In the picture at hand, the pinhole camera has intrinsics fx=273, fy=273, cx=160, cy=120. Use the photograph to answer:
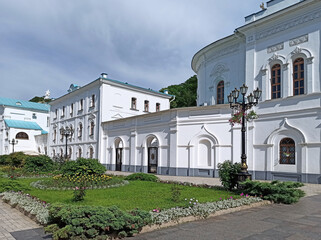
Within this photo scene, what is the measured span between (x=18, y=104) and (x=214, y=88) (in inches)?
1668

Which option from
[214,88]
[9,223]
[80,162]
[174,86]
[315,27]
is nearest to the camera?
[9,223]

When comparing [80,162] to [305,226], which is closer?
[305,226]

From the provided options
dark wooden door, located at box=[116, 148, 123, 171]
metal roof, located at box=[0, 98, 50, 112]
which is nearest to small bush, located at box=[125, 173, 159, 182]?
dark wooden door, located at box=[116, 148, 123, 171]

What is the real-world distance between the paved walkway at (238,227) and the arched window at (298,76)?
391 inches

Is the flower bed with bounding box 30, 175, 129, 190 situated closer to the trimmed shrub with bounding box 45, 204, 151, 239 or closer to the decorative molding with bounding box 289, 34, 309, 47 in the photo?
the trimmed shrub with bounding box 45, 204, 151, 239

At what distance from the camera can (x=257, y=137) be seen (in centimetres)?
1777

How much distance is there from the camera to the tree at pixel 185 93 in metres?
44.4

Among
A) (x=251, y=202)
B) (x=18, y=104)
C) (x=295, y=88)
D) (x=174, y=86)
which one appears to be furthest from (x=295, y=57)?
(x=18, y=104)

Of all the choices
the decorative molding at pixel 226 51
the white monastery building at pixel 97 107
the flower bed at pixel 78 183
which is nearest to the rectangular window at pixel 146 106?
the white monastery building at pixel 97 107

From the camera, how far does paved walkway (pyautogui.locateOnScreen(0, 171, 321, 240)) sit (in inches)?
224

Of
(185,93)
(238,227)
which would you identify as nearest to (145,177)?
(238,227)

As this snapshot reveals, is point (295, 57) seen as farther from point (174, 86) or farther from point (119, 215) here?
point (174, 86)

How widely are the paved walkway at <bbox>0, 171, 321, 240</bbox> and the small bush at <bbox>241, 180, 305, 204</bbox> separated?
868mm

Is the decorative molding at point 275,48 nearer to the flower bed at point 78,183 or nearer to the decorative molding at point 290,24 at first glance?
the decorative molding at point 290,24
